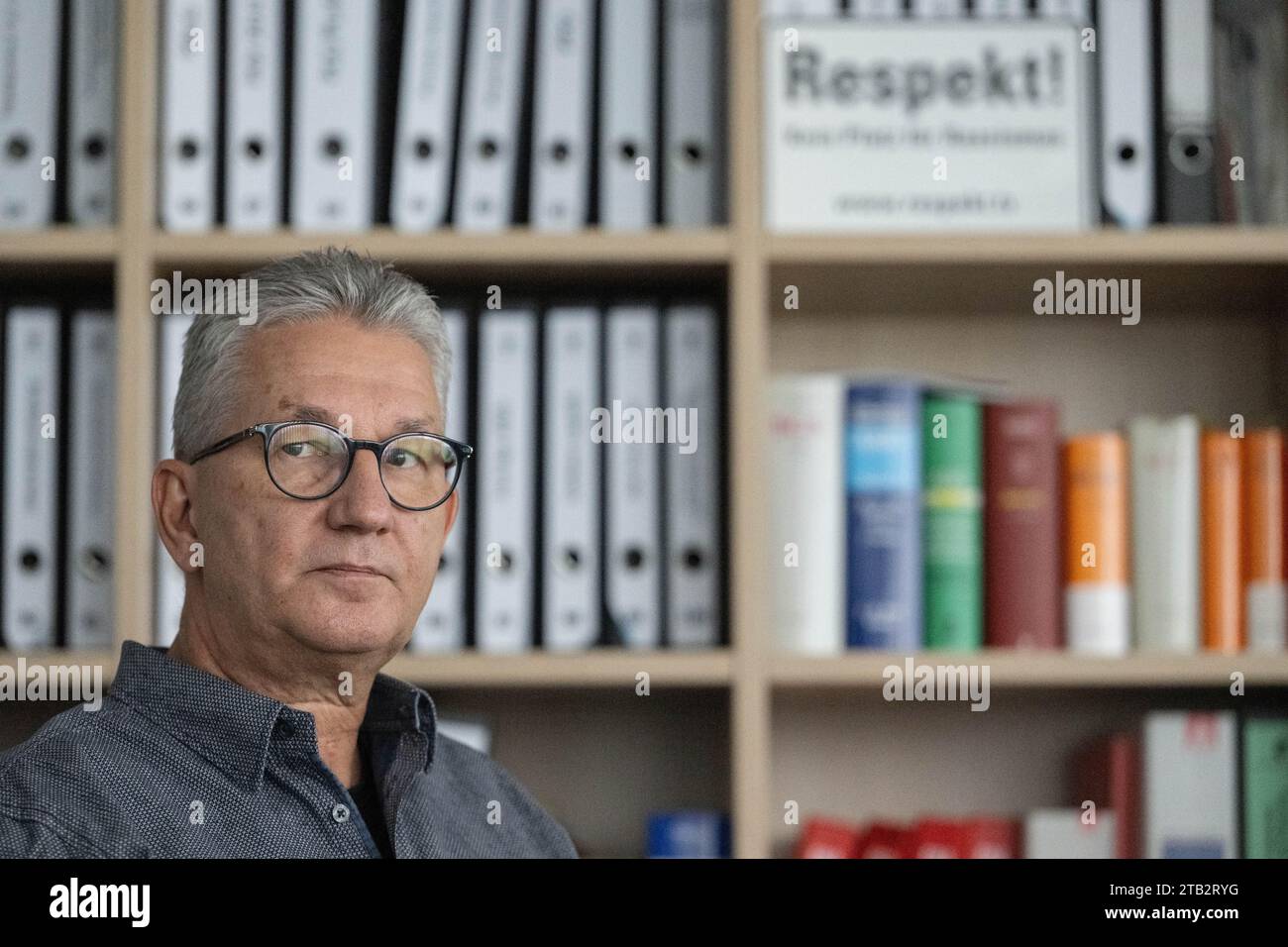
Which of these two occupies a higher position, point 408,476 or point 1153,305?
point 1153,305

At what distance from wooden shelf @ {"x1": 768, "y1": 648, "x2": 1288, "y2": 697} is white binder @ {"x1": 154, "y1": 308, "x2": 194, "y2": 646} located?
0.44m

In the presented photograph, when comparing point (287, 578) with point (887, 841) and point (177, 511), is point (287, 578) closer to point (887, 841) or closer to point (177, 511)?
point (177, 511)

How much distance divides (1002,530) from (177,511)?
679 mm

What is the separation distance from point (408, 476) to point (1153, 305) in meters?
0.81

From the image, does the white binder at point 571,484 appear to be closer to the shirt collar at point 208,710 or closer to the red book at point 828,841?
the red book at point 828,841

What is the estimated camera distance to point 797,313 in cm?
128

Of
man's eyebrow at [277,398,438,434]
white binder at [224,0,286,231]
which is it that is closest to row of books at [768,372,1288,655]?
white binder at [224,0,286,231]

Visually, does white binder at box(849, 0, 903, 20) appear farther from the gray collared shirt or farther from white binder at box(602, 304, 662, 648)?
the gray collared shirt

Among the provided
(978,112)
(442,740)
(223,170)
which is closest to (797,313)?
(978,112)

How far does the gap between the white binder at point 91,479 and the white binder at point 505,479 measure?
0.88ft

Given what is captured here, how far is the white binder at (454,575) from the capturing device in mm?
1091
